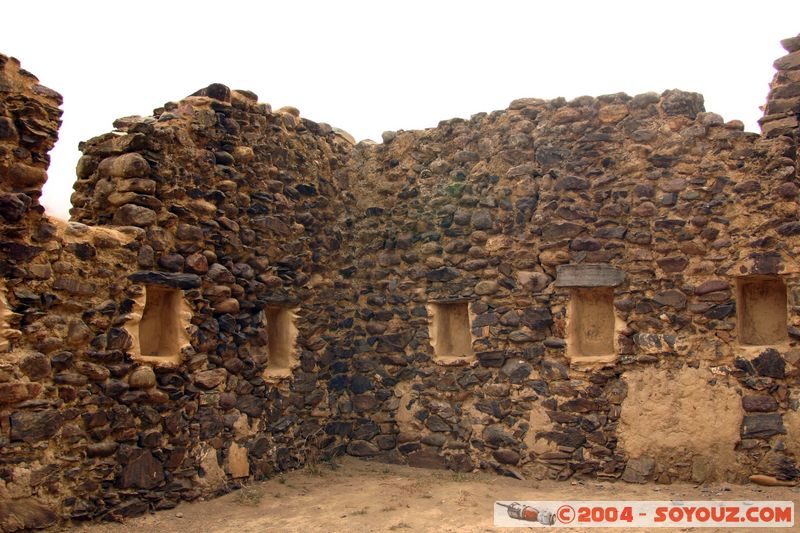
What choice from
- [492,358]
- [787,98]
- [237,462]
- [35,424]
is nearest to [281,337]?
[237,462]

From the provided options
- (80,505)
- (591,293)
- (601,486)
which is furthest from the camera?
(591,293)

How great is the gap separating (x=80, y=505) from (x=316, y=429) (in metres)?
2.79

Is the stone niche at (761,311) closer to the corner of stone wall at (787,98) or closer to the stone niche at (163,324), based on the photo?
the corner of stone wall at (787,98)

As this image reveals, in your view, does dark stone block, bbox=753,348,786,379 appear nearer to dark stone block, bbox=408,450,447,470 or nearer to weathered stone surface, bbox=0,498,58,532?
dark stone block, bbox=408,450,447,470

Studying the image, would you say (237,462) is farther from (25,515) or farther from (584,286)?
(584,286)

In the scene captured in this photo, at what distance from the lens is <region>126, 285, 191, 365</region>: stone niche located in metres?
6.00

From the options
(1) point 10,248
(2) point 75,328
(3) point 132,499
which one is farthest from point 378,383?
(1) point 10,248

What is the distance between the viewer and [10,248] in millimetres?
4762

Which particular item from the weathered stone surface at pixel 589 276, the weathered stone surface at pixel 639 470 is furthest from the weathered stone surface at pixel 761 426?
the weathered stone surface at pixel 589 276

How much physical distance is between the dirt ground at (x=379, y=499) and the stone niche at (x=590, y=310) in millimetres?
1208

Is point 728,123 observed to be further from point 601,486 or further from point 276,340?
point 276,340

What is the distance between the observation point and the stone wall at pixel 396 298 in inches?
202

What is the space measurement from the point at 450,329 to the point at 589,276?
1.64 metres

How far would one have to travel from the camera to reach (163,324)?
20.1 feet
